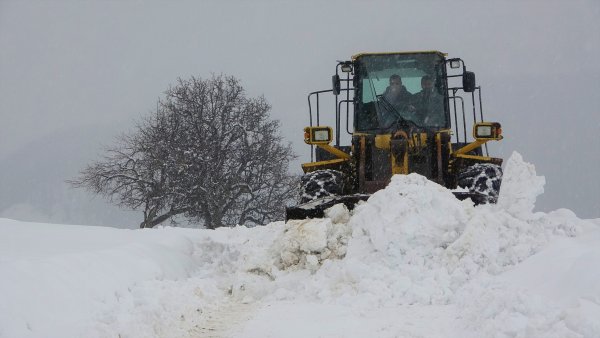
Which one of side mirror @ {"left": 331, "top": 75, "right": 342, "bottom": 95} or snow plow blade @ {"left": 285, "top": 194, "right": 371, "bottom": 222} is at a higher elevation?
side mirror @ {"left": 331, "top": 75, "right": 342, "bottom": 95}

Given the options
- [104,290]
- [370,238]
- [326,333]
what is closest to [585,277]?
[326,333]

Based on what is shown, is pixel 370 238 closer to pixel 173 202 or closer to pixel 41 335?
pixel 41 335

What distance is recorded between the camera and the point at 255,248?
7.87m

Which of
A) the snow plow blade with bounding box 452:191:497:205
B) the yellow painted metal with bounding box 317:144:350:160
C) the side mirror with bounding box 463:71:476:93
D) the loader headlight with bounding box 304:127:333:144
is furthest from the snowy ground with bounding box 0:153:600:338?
the side mirror with bounding box 463:71:476:93

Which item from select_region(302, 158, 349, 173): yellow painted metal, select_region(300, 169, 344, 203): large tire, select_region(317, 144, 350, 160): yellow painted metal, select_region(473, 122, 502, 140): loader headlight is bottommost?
select_region(300, 169, 344, 203): large tire

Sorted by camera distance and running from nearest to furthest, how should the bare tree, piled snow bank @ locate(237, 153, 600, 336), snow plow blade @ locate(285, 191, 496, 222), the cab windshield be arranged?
1. piled snow bank @ locate(237, 153, 600, 336)
2. snow plow blade @ locate(285, 191, 496, 222)
3. the cab windshield
4. the bare tree

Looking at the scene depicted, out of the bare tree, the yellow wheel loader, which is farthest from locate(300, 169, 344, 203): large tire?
the bare tree

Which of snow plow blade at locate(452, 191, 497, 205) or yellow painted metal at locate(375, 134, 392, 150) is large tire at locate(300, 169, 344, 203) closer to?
yellow painted metal at locate(375, 134, 392, 150)

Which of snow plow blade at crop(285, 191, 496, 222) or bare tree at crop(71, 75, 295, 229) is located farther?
bare tree at crop(71, 75, 295, 229)

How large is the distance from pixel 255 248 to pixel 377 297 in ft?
8.43

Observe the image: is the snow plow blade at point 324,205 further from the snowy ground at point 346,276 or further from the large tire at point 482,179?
the large tire at point 482,179

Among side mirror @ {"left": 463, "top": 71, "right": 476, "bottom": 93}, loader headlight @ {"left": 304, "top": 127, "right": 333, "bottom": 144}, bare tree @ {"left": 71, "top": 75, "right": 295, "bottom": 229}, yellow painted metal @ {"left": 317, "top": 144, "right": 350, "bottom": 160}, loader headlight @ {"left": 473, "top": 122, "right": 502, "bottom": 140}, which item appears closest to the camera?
loader headlight @ {"left": 473, "top": 122, "right": 502, "bottom": 140}

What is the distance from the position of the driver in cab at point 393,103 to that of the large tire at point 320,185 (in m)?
1.29

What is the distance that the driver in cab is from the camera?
10.0 metres
